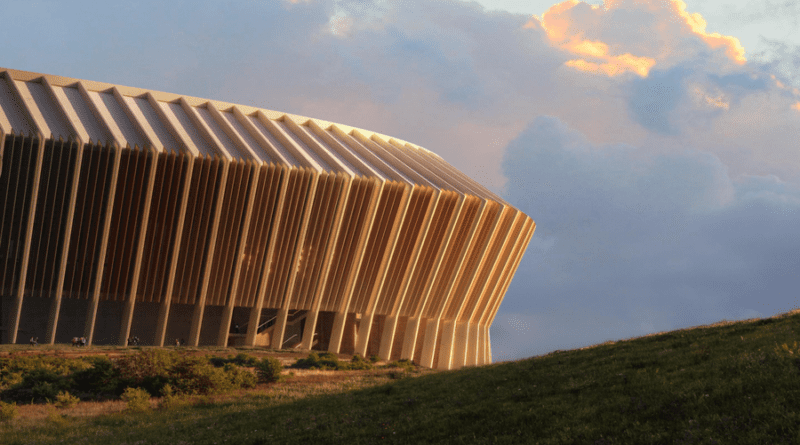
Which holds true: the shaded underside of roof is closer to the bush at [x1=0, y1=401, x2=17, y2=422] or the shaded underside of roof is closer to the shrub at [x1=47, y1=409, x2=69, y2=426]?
the bush at [x1=0, y1=401, x2=17, y2=422]

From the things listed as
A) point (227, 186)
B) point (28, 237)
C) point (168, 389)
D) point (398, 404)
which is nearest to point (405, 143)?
point (227, 186)

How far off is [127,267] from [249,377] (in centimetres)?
820

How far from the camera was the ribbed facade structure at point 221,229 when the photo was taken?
2130 centimetres

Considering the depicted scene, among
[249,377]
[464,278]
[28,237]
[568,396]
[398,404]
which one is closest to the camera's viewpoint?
[568,396]

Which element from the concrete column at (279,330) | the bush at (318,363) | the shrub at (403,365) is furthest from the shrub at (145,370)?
the shrub at (403,365)

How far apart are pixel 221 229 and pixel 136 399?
994cm

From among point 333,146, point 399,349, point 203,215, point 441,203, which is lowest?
point 399,349

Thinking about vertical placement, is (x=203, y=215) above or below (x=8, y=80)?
below

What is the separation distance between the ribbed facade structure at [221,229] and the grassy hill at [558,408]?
9.59 m

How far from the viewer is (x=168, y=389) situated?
1509 centimetres

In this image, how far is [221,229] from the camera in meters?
23.1

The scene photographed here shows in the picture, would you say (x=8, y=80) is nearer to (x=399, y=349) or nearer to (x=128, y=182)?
(x=128, y=182)

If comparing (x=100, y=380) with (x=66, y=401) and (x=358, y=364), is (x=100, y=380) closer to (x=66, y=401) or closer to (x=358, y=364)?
(x=66, y=401)

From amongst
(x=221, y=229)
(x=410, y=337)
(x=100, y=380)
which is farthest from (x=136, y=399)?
(x=410, y=337)
